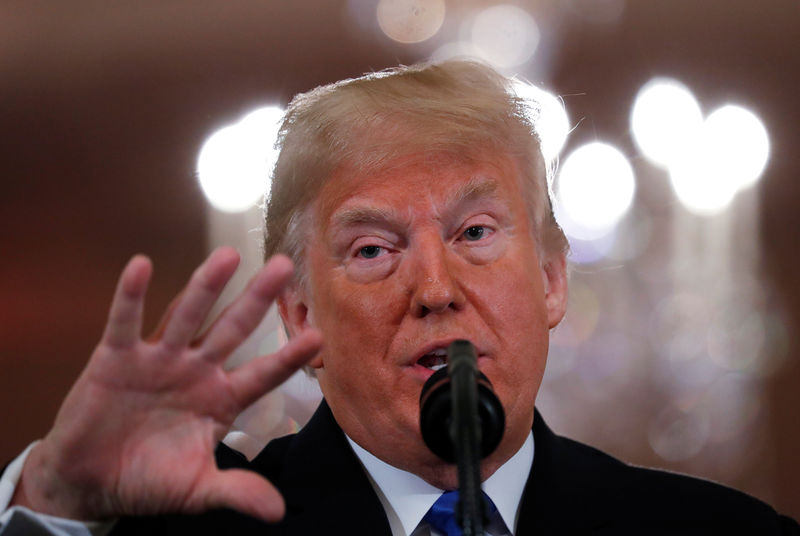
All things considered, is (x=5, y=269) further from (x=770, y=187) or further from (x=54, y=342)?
(x=770, y=187)

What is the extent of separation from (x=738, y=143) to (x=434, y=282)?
348 cm

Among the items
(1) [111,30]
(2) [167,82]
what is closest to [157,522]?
(2) [167,82]

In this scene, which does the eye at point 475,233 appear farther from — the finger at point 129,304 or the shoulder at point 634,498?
the finger at point 129,304

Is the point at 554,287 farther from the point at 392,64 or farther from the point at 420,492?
the point at 392,64

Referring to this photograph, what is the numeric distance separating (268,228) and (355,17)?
256 cm

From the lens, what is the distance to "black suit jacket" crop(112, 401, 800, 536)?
1.56m

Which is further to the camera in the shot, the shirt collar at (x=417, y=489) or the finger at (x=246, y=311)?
the shirt collar at (x=417, y=489)

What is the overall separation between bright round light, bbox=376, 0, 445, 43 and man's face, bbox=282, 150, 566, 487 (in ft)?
8.58

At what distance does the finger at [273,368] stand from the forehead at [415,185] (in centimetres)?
52

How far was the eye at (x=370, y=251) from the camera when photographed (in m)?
1.60

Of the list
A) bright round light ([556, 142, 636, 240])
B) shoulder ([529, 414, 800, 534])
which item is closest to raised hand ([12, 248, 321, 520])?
shoulder ([529, 414, 800, 534])

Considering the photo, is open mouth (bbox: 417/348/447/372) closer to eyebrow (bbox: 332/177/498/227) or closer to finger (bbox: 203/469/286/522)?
eyebrow (bbox: 332/177/498/227)

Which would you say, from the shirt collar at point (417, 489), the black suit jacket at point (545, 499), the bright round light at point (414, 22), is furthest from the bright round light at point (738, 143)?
the shirt collar at point (417, 489)

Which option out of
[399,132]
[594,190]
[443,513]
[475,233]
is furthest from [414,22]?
[443,513]
